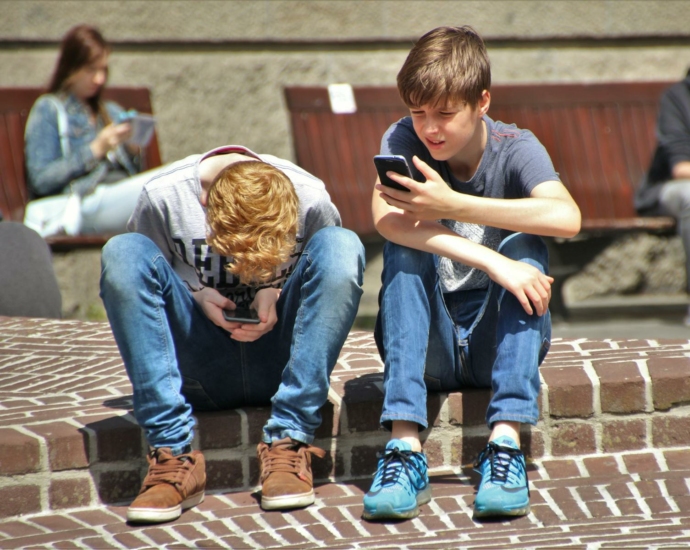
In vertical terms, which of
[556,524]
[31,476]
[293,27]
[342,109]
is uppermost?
[293,27]

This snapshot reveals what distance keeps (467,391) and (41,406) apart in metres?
1.34

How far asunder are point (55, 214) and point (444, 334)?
3.05m

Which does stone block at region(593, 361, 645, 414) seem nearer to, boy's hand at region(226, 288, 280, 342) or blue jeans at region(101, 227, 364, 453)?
blue jeans at region(101, 227, 364, 453)

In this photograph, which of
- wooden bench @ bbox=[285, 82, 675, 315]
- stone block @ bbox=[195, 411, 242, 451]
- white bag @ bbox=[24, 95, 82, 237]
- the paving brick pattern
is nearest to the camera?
the paving brick pattern

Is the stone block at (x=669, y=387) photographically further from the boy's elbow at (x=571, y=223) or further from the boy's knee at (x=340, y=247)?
the boy's knee at (x=340, y=247)

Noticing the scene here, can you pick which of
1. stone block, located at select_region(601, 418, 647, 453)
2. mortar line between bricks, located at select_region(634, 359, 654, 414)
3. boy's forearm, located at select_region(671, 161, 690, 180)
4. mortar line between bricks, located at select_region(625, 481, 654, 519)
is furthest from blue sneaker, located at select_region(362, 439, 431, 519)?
boy's forearm, located at select_region(671, 161, 690, 180)

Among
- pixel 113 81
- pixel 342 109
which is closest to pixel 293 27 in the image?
pixel 342 109

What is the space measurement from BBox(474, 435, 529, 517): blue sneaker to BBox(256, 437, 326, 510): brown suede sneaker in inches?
18.4

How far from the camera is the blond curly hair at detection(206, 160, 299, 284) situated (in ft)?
8.64

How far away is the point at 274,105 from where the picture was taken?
636 centimetres

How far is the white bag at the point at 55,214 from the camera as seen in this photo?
5.21m

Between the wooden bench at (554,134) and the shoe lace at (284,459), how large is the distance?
3.01 m

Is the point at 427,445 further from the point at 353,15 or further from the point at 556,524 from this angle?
the point at 353,15

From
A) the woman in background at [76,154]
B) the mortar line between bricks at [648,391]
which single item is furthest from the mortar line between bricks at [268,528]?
the woman in background at [76,154]
